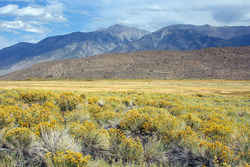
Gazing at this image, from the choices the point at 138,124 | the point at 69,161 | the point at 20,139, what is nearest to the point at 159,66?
the point at 138,124

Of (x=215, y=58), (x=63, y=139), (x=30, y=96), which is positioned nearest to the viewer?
(x=63, y=139)

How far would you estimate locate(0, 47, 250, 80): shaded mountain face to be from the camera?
73.9 meters

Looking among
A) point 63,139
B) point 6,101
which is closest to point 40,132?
point 63,139

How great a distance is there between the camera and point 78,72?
85.5 m

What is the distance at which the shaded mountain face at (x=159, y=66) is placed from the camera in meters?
73.9

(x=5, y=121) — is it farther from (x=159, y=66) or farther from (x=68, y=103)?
(x=159, y=66)

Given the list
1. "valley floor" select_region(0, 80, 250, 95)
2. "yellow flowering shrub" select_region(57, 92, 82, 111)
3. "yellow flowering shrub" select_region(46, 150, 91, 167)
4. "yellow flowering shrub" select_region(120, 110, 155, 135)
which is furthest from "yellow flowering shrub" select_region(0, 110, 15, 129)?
"valley floor" select_region(0, 80, 250, 95)

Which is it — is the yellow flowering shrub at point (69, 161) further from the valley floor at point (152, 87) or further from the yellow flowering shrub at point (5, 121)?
the valley floor at point (152, 87)

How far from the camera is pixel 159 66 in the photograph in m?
83.4

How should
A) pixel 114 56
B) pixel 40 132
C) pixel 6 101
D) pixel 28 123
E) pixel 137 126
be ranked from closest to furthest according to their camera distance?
pixel 40 132 < pixel 28 123 < pixel 137 126 < pixel 6 101 < pixel 114 56

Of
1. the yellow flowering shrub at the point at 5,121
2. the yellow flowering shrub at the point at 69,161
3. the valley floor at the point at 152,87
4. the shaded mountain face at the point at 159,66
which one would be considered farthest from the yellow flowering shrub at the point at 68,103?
the shaded mountain face at the point at 159,66

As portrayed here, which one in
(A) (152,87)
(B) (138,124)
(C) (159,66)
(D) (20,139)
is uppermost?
(C) (159,66)

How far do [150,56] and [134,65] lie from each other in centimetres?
1226

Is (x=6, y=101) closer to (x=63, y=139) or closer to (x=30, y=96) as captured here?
(x=30, y=96)
